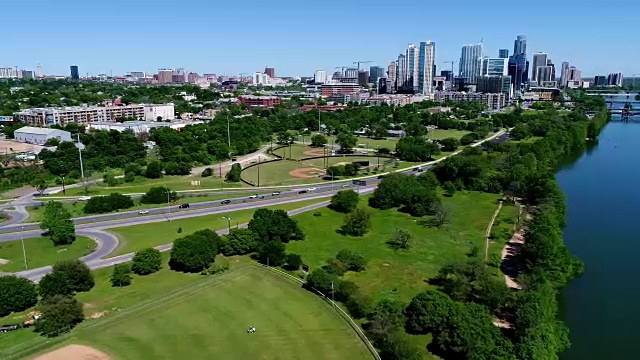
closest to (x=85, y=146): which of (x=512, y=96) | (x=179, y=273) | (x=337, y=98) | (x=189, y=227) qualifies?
(x=189, y=227)

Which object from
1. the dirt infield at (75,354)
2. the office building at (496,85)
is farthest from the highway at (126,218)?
the office building at (496,85)

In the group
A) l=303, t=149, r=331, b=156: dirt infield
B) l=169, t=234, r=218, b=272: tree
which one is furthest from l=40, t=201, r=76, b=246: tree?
l=303, t=149, r=331, b=156: dirt infield

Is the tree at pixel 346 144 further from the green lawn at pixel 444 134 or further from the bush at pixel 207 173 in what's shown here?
the bush at pixel 207 173

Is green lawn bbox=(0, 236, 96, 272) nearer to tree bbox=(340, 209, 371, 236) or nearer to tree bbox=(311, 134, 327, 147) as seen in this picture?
tree bbox=(340, 209, 371, 236)

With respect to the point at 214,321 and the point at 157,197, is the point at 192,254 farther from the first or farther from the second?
the point at 157,197

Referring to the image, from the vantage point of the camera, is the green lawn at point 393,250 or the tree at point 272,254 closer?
the green lawn at point 393,250

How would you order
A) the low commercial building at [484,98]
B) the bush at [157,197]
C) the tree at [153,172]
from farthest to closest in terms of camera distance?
the low commercial building at [484,98] → the tree at [153,172] → the bush at [157,197]

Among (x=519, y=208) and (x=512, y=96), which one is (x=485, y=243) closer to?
(x=519, y=208)

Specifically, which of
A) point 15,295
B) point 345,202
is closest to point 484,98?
point 345,202
